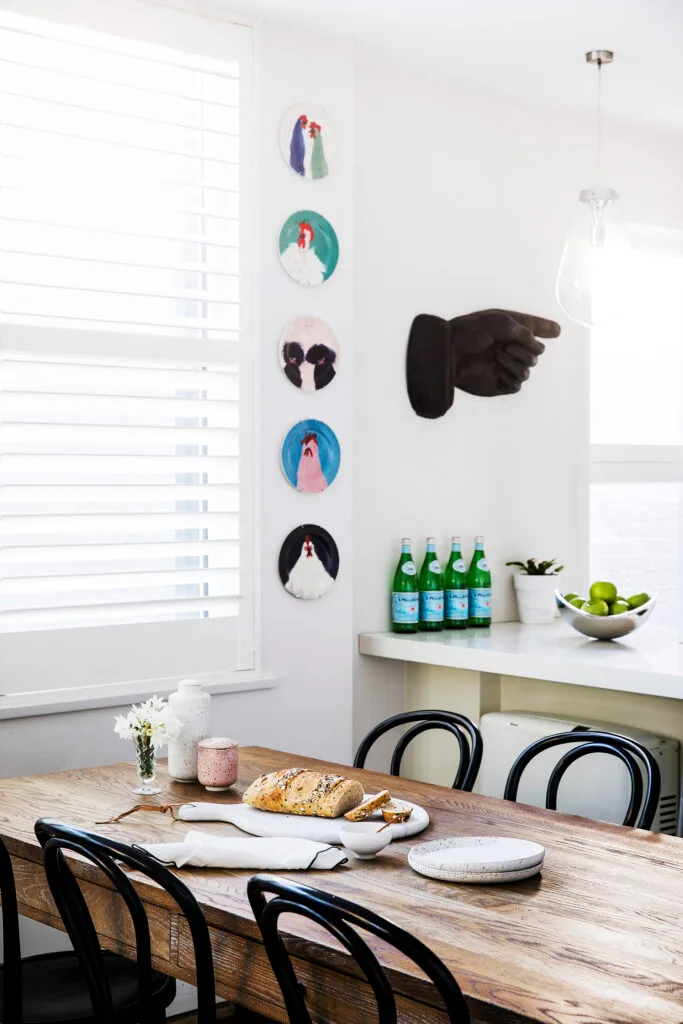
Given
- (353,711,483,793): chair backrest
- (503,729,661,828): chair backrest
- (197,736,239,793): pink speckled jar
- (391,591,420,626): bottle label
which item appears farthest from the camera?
(391,591,420,626): bottle label

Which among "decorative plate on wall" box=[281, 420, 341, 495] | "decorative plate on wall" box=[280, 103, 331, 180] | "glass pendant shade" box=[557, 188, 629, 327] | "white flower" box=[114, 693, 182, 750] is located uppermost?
"decorative plate on wall" box=[280, 103, 331, 180]

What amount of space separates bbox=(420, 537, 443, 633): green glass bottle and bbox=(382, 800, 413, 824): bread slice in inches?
55.3

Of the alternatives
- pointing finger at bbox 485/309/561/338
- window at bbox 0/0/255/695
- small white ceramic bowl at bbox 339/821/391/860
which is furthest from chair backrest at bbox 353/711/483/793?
pointing finger at bbox 485/309/561/338

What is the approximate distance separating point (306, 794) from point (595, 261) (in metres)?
1.93

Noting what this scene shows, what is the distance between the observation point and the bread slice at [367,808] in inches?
83.0

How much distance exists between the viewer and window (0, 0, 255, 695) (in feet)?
9.35

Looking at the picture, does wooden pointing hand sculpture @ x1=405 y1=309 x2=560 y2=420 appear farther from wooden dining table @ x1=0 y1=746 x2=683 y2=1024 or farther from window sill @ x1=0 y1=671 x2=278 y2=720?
wooden dining table @ x1=0 y1=746 x2=683 y2=1024

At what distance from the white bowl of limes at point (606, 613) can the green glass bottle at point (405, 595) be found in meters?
0.42

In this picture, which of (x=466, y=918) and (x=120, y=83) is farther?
(x=120, y=83)

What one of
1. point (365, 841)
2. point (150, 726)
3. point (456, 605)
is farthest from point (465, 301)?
point (365, 841)

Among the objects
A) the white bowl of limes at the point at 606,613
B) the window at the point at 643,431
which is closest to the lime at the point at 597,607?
the white bowl of limes at the point at 606,613

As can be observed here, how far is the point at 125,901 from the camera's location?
1766 millimetres

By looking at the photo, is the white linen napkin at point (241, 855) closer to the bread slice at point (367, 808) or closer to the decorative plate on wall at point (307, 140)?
the bread slice at point (367, 808)

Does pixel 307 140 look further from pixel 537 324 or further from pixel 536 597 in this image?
pixel 536 597
